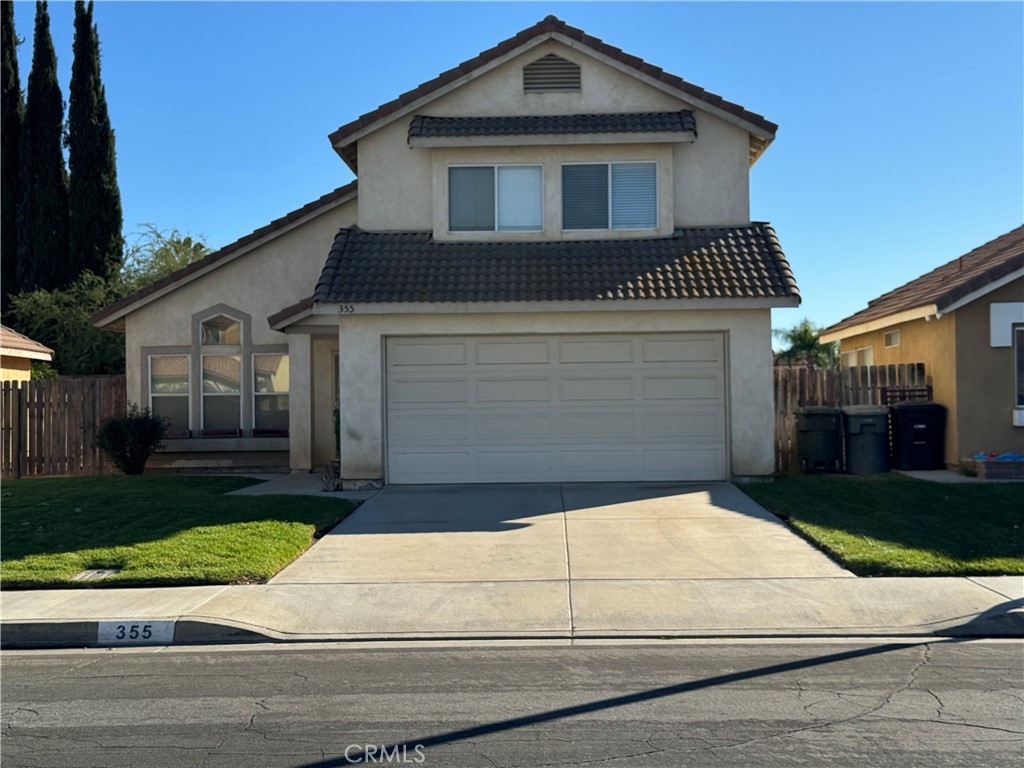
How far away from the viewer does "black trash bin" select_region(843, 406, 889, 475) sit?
15.5 metres

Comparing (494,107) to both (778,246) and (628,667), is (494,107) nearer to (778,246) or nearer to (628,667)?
(778,246)

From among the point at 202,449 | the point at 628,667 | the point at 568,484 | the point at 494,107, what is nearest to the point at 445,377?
the point at 568,484

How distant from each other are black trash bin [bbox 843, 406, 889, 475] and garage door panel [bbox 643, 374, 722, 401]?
2529 millimetres

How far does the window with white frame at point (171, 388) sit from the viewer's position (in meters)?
18.7

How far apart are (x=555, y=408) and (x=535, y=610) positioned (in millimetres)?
6759

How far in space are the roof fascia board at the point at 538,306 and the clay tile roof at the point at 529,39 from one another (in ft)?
10.7

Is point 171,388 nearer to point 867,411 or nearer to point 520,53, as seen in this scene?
point 520,53

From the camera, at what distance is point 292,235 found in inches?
725

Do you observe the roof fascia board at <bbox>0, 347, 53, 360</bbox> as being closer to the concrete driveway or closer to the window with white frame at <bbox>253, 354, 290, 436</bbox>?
the window with white frame at <bbox>253, 354, 290, 436</bbox>

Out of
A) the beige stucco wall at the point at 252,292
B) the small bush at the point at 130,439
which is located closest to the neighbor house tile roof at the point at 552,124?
the beige stucco wall at the point at 252,292

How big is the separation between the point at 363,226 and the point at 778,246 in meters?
6.91

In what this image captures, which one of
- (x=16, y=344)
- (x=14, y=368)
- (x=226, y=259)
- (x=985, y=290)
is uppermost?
(x=226, y=259)

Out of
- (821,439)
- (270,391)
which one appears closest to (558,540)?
(821,439)

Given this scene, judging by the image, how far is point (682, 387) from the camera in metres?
14.8
